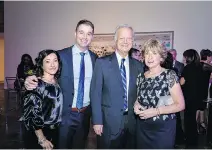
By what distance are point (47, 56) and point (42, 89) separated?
27 centimetres

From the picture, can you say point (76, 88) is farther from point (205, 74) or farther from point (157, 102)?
point (205, 74)

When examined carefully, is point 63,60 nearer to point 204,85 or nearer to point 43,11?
point 204,85

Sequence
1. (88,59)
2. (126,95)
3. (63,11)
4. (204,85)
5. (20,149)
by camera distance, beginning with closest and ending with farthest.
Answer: (126,95) → (88,59) → (20,149) → (204,85) → (63,11)

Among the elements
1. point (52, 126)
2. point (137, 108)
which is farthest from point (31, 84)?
point (137, 108)

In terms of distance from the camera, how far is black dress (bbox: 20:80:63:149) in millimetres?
1730

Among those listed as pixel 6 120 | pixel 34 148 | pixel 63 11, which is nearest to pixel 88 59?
pixel 34 148

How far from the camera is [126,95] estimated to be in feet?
6.75

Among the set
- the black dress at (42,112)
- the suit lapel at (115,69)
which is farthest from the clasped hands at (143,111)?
the black dress at (42,112)

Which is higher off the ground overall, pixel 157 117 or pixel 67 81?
pixel 67 81

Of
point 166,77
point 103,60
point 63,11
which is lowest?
point 166,77

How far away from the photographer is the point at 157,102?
6.30 ft

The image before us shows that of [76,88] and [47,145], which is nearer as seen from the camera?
[47,145]

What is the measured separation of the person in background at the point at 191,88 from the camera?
12.1 feet

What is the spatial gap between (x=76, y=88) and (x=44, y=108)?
18.1 inches
